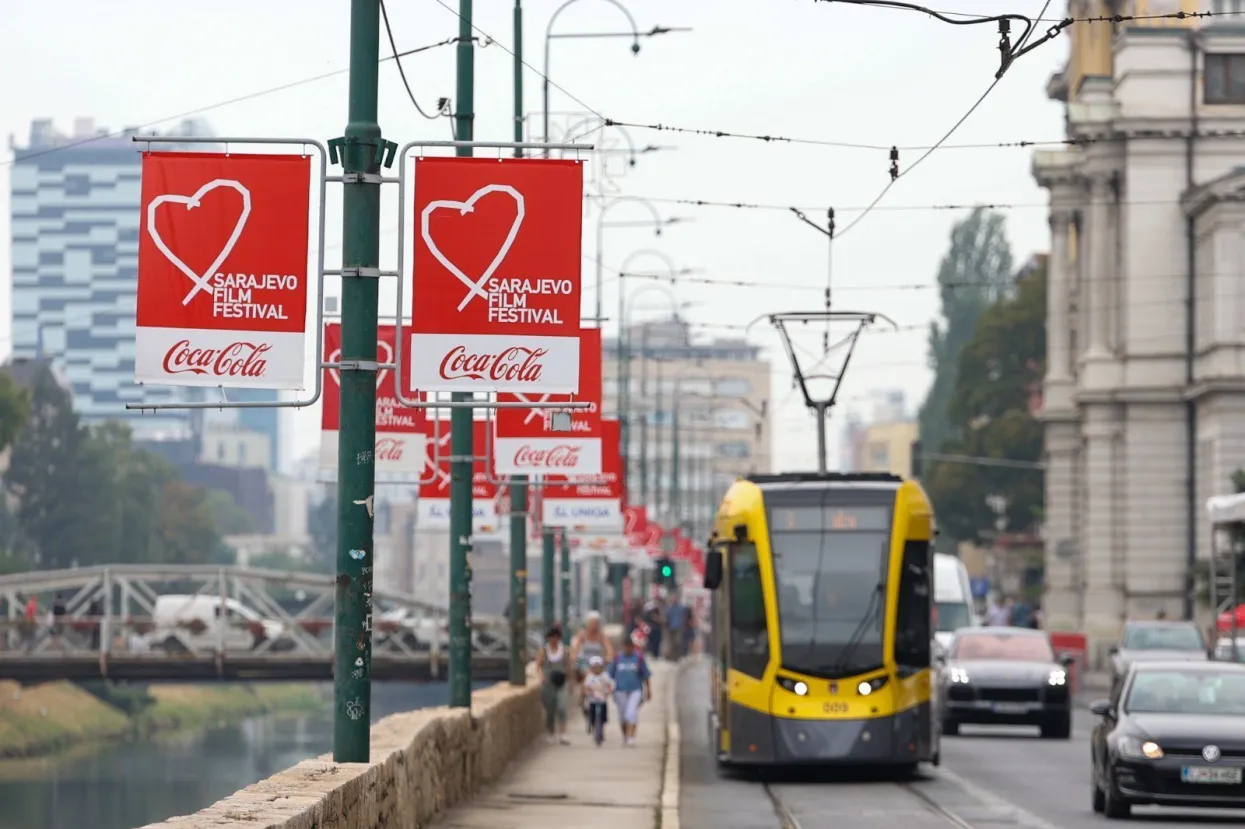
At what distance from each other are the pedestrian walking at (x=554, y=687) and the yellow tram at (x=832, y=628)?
810cm

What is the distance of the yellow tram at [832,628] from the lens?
25.4 meters

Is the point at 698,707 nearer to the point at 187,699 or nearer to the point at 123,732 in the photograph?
the point at 123,732

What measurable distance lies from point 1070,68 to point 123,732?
43100 mm

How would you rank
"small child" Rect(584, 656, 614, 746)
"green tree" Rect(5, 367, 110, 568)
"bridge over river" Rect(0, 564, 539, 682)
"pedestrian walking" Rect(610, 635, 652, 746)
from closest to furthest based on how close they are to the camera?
1. "pedestrian walking" Rect(610, 635, 652, 746)
2. "small child" Rect(584, 656, 614, 746)
3. "bridge over river" Rect(0, 564, 539, 682)
4. "green tree" Rect(5, 367, 110, 568)

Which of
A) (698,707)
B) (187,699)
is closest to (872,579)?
(698,707)

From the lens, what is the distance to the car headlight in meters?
20.0

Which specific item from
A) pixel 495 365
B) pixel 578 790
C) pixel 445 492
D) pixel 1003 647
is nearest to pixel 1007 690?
pixel 1003 647

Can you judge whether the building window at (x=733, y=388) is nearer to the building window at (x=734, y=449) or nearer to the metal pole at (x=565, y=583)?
the building window at (x=734, y=449)

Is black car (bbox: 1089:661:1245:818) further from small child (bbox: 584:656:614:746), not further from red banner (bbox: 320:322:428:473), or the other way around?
small child (bbox: 584:656:614:746)

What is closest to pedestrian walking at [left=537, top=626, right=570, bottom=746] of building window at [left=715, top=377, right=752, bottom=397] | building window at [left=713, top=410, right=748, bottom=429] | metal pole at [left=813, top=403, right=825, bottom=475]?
metal pole at [left=813, top=403, right=825, bottom=475]

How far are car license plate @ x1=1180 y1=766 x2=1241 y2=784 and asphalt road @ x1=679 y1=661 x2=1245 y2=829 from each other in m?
0.59

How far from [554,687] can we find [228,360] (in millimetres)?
20795

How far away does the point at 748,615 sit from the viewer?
84.9ft

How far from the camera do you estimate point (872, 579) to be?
25.6 metres
